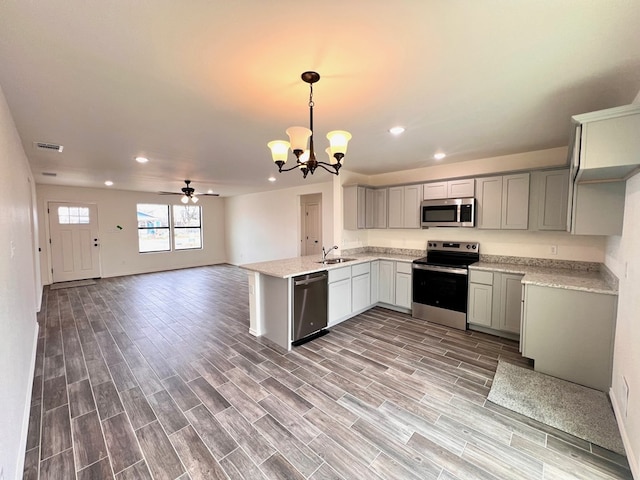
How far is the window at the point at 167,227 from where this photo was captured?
26.5ft

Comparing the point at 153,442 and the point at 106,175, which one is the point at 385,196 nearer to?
the point at 153,442

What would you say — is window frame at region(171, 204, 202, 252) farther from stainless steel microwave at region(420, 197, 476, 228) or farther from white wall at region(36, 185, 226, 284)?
stainless steel microwave at region(420, 197, 476, 228)

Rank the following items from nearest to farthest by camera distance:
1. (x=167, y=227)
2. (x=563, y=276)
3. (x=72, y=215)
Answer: (x=563, y=276)
(x=72, y=215)
(x=167, y=227)

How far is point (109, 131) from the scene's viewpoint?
2863 millimetres

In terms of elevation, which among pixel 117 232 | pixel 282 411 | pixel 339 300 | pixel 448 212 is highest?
pixel 448 212

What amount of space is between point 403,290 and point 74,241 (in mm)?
8179

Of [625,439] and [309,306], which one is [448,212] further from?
[625,439]

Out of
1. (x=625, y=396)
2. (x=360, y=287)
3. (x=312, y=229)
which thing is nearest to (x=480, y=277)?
(x=360, y=287)

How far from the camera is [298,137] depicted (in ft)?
6.69

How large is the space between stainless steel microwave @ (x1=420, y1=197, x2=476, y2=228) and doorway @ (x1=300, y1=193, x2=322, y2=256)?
10.3 feet

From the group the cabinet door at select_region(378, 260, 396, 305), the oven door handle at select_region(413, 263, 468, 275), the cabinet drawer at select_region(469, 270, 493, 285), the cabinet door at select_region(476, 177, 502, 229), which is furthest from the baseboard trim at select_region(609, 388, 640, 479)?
the cabinet door at select_region(378, 260, 396, 305)

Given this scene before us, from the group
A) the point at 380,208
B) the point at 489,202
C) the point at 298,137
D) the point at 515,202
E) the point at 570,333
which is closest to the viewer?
the point at 298,137

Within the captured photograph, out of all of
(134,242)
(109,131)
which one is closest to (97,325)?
(109,131)

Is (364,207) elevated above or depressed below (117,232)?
above
